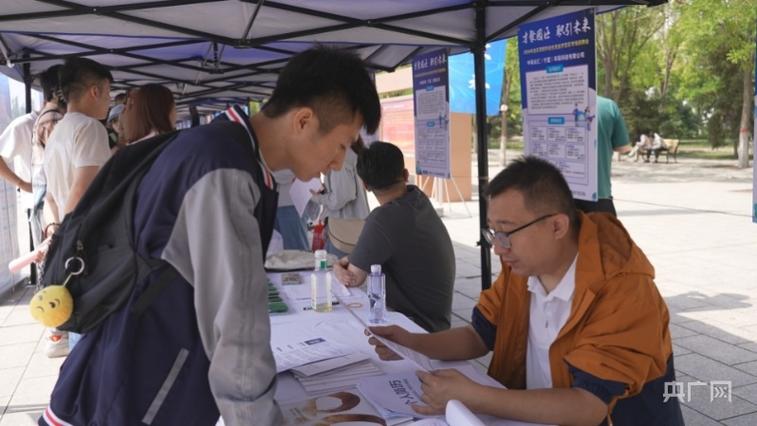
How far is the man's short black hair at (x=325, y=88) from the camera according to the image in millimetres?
1229

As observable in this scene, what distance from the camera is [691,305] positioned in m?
5.05

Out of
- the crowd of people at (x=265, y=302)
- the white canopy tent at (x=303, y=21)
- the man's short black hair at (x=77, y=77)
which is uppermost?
the white canopy tent at (x=303, y=21)

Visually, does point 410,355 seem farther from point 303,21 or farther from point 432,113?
point 432,113

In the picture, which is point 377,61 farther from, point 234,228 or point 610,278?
point 234,228

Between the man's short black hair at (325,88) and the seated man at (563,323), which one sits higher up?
the man's short black hair at (325,88)

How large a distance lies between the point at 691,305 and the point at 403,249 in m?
3.33

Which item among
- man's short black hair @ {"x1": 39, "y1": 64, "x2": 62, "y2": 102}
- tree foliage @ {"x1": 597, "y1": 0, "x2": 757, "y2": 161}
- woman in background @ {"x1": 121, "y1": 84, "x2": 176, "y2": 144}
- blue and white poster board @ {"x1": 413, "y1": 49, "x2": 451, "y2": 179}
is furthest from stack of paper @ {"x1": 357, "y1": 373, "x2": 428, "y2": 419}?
tree foliage @ {"x1": 597, "y1": 0, "x2": 757, "y2": 161}

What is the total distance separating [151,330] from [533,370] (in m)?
1.12

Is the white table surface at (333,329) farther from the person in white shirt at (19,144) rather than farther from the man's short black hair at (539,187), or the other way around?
the person in white shirt at (19,144)

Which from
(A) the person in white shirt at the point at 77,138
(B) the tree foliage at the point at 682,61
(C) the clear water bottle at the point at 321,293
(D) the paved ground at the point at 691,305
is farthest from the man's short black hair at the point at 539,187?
(B) the tree foliage at the point at 682,61

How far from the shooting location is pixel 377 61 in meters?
5.66

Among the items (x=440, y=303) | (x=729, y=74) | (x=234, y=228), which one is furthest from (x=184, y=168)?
(x=729, y=74)

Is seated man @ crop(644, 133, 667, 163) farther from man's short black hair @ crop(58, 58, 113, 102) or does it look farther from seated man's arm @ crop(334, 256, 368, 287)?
man's short black hair @ crop(58, 58, 113, 102)

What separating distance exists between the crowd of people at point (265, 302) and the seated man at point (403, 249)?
30.0 inches
